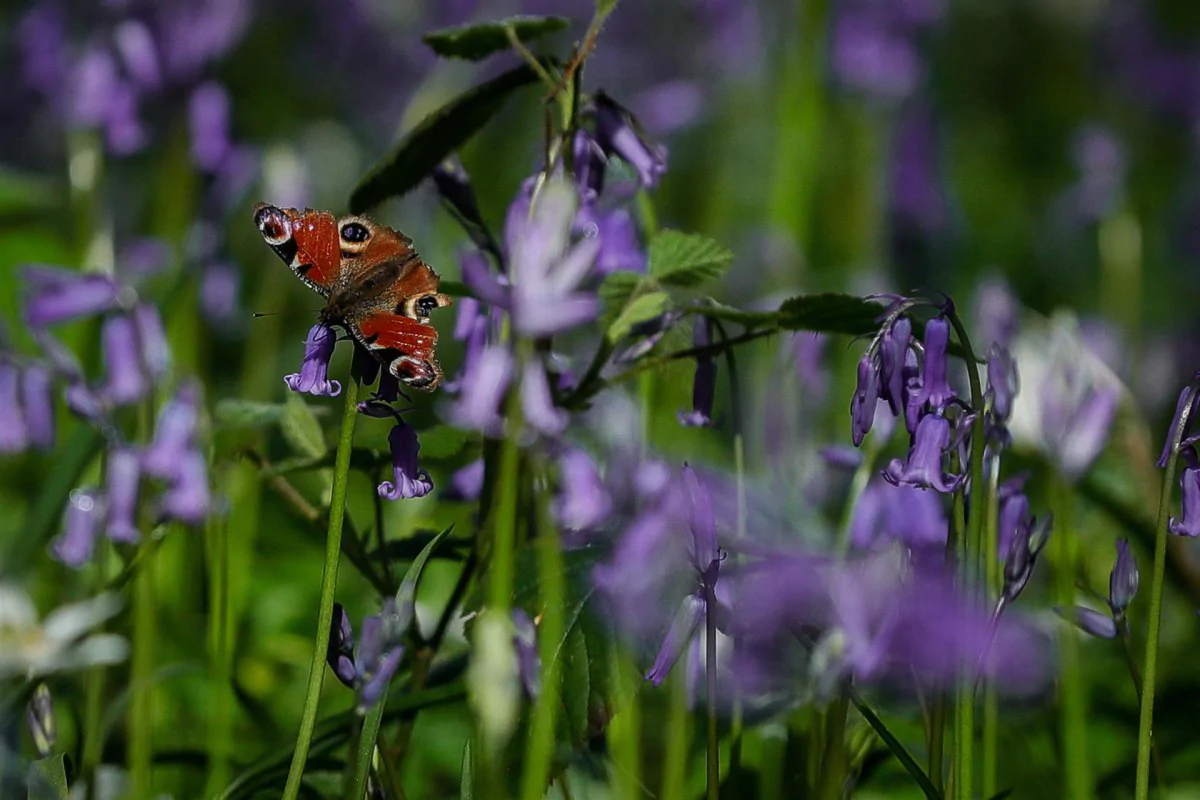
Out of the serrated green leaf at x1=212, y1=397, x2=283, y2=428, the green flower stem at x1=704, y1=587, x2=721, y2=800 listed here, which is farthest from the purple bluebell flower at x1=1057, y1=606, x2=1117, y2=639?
the serrated green leaf at x1=212, y1=397, x2=283, y2=428

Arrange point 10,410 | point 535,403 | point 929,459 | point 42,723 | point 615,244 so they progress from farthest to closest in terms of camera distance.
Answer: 1. point 10,410
2. point 615,244
3. point 42,723
4. point 929,459
5. point 535,403

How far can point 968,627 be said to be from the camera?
95 cm

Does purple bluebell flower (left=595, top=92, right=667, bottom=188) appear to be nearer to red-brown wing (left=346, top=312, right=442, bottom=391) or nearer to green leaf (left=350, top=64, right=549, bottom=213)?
green leaf (left=350, top=64, right=549, bottom=213)

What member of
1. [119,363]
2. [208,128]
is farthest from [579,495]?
[208,128]

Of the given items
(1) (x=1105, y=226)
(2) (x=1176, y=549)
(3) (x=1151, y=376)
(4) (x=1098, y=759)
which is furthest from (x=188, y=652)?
(3) (x=1151, y=376)

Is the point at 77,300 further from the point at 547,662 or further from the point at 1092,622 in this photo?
the point at 1092,622

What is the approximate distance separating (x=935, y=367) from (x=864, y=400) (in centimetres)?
5

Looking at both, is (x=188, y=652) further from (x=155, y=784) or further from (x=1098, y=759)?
(x=1098, y=759)

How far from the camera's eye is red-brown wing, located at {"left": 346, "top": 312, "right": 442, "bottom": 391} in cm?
93

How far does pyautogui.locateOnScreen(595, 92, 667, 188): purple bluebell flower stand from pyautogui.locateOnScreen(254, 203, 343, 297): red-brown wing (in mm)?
302

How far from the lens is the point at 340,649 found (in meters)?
1.00

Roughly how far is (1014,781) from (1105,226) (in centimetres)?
141

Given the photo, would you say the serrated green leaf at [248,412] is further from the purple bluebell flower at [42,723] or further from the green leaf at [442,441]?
the purple bluebell flower at [42,723]

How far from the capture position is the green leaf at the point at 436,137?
1.15 metres
